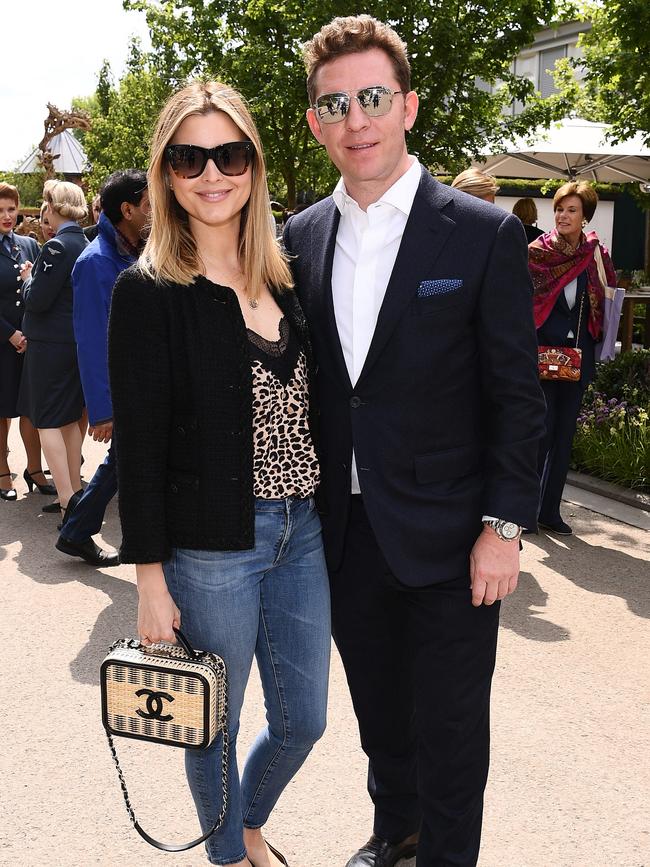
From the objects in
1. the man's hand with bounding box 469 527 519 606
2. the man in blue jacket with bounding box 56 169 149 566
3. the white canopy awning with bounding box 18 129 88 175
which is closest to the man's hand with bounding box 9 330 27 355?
the man in blue jacket with bounding box 56 169 149 566

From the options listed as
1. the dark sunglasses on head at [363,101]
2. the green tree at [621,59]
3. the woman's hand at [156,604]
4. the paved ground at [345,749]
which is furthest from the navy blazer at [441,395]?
the green tree at [621,59]

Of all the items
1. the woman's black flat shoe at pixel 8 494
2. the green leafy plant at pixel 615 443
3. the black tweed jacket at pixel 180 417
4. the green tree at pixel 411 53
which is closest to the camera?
the black tweed jacket at pixel 180 417

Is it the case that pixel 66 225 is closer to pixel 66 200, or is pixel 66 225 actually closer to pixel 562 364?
pixel 66 200

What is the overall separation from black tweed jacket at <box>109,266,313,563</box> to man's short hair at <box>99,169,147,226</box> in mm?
3333

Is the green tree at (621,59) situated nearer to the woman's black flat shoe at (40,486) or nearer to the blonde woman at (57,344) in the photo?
the blonde woman at (57,344)

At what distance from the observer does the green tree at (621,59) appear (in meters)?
7.68

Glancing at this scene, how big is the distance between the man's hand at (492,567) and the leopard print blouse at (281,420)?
46 centimetres

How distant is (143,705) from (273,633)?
38 cm

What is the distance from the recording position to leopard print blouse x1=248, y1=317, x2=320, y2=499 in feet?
8.05

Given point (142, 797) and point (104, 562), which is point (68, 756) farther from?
point (104, 562)

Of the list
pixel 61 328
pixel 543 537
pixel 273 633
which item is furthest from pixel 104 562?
pixel 273 633

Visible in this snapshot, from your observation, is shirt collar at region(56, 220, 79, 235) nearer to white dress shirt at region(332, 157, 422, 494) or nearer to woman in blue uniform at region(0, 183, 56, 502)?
woman in blue uniform at region(0, 183, 56, 502)

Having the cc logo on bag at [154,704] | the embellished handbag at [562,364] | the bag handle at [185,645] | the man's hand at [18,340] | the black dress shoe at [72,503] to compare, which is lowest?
the black dress shoe at [72,503]

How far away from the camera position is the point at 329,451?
266 cm
